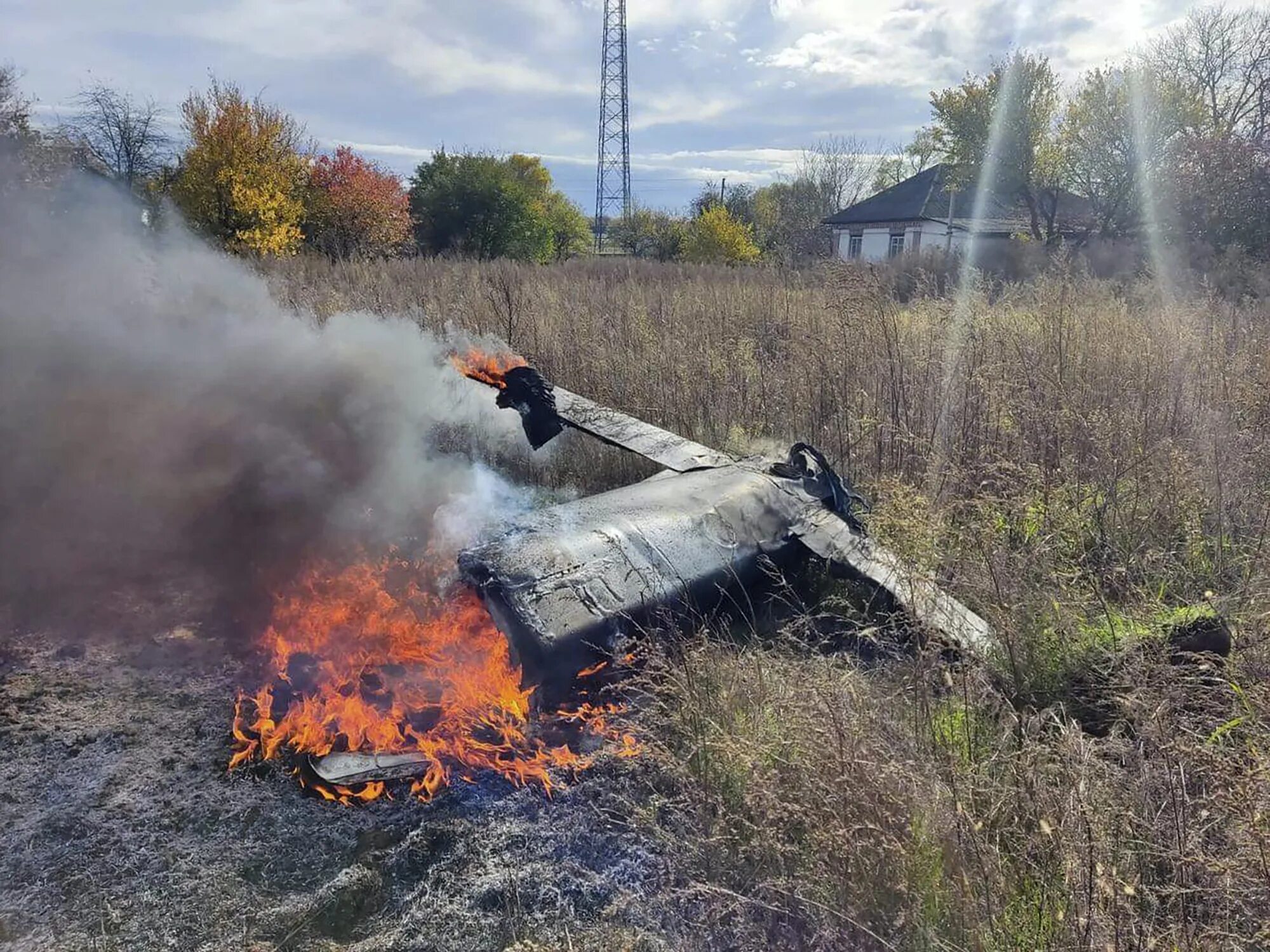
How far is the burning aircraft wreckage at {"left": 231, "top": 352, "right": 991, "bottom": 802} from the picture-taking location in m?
3.02

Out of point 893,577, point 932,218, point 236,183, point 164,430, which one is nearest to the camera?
point 893,577

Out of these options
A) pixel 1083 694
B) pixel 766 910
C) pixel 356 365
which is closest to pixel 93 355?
pixel 356 365

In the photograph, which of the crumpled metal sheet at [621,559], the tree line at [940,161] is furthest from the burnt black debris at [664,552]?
the tree line at [940,161]

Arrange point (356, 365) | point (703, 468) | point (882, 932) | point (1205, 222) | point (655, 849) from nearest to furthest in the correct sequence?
point (882, 932) < point (655, 849) < point (703, 468) < point (356, 365) < point (1205, 222)

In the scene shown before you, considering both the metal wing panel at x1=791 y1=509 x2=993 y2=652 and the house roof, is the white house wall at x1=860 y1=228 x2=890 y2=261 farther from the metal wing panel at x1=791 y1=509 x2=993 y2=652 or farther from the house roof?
the metal wing panel at x1=791 y1=509 x2=993 y2=652

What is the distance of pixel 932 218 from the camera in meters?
32.8

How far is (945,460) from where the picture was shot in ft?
16.2

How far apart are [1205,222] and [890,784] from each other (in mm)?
22418

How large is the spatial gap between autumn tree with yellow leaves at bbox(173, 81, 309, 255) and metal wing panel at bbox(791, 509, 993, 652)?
17.4 metres

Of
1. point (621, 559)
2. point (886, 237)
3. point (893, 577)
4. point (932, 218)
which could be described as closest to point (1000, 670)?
point (893, 577)

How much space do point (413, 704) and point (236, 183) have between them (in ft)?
65.1

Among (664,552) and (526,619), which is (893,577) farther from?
(526,619)

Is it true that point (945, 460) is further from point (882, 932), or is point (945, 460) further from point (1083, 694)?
point (882, 932)

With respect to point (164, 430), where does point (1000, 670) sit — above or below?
below
